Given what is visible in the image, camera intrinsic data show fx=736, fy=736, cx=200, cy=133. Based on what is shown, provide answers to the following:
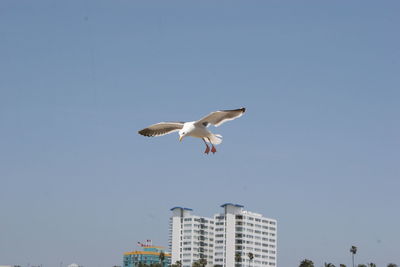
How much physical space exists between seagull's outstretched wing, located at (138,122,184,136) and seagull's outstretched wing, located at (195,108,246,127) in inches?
107

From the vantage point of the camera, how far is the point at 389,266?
184750 mm

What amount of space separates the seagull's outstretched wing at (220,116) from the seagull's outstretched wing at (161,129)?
2.72m

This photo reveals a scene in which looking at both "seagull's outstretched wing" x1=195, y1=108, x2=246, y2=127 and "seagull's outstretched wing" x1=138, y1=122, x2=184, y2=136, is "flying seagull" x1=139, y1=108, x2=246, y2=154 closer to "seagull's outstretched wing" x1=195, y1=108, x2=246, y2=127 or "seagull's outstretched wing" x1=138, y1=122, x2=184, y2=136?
"seagull's outstretched wing" x1=195, y1=108, x2=246, y2=127

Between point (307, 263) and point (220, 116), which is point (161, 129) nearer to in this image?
point (220, 116)

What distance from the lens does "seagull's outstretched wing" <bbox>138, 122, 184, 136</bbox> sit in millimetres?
34253

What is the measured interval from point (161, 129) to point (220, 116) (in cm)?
452

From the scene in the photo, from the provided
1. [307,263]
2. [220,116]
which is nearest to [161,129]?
[220,116]

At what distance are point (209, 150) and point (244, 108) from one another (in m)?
2.45

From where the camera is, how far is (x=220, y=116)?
103 feet

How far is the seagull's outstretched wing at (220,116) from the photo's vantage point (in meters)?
30.8

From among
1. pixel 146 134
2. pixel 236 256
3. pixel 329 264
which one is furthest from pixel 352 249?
pixel 146 134

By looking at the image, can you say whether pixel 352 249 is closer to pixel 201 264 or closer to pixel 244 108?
pixel 201 264

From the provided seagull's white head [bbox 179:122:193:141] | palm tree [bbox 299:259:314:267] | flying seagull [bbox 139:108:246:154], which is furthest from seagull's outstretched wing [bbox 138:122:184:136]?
palm tree [bbox 299:259:314:267]

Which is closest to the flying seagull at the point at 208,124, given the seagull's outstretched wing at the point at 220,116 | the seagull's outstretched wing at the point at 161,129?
the seagull's outstretched wing at the point at 220,116
